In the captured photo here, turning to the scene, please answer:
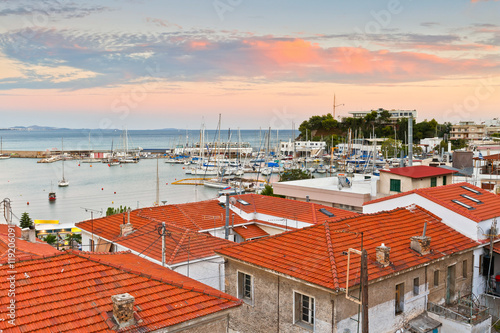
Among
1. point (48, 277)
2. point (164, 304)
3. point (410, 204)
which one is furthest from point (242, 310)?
point (410, 204)

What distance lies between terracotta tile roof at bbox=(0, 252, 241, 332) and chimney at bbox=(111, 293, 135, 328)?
0.36 ft

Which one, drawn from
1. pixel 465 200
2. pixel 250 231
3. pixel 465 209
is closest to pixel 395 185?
pixel 465 200

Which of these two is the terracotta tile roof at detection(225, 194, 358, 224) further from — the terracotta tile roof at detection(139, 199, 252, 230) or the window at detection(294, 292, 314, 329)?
the window at detection(294, 292, 314, 329)

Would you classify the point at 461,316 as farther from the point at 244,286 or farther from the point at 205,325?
the point at 205,325

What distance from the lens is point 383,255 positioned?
11.7 meters

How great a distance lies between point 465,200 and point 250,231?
9508 mm

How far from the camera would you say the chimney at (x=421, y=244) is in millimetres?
13000

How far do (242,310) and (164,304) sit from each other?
14.1 feet

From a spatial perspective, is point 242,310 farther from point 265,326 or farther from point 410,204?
point 410,204

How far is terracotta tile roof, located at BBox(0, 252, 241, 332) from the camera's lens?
26.0ft

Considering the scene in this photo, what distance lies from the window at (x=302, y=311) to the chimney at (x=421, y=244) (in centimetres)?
391

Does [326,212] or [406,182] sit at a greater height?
[406,182]

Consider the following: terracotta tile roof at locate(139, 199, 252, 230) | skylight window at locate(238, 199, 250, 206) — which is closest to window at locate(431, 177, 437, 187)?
skylight window at locate(238, 199, 250, 206)

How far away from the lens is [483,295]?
14844 millimetres
